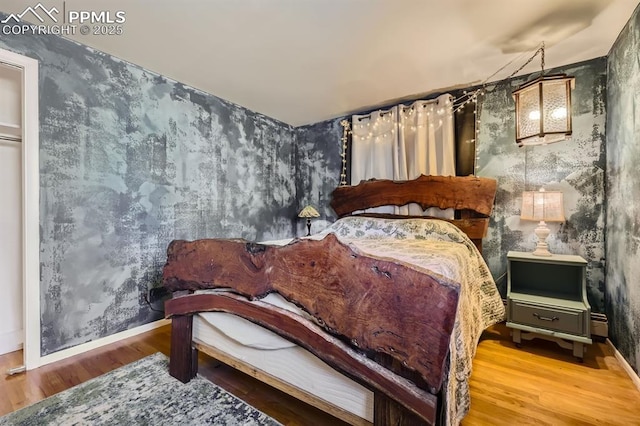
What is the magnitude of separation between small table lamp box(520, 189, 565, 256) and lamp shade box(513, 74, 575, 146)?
516 millimetres

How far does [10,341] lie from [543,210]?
4461mm

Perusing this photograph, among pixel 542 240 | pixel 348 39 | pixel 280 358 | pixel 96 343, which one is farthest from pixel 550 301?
pixel 96 343

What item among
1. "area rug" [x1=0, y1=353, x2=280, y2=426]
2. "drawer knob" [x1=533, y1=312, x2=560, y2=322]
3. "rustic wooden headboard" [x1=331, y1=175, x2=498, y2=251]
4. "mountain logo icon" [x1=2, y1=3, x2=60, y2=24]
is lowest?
"area rug" [x1=0, y1=353, x2=280, y2=426]

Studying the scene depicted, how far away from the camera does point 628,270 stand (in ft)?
5.99

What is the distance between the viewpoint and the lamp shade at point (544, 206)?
2.21m

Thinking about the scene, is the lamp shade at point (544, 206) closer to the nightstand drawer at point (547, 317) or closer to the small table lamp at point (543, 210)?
the small table lamp at point (543, 210)

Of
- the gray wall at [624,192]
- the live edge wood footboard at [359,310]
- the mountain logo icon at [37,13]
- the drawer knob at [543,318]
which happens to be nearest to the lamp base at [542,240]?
the gray wall at [624,192]

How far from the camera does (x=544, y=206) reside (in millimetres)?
2248

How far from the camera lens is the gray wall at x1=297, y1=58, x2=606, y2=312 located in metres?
2.31

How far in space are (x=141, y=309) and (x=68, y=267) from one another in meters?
0.69

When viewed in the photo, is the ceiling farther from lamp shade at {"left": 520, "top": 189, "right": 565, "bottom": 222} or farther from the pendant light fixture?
lamp shade at {"left": 520, "top": 189, "right": 565, "bottom": 222}

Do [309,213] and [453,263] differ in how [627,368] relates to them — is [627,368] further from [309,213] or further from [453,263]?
[309,213]

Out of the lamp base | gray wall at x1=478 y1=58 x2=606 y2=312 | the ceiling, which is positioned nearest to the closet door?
the ceiling

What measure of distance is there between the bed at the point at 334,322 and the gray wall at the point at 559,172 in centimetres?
107
